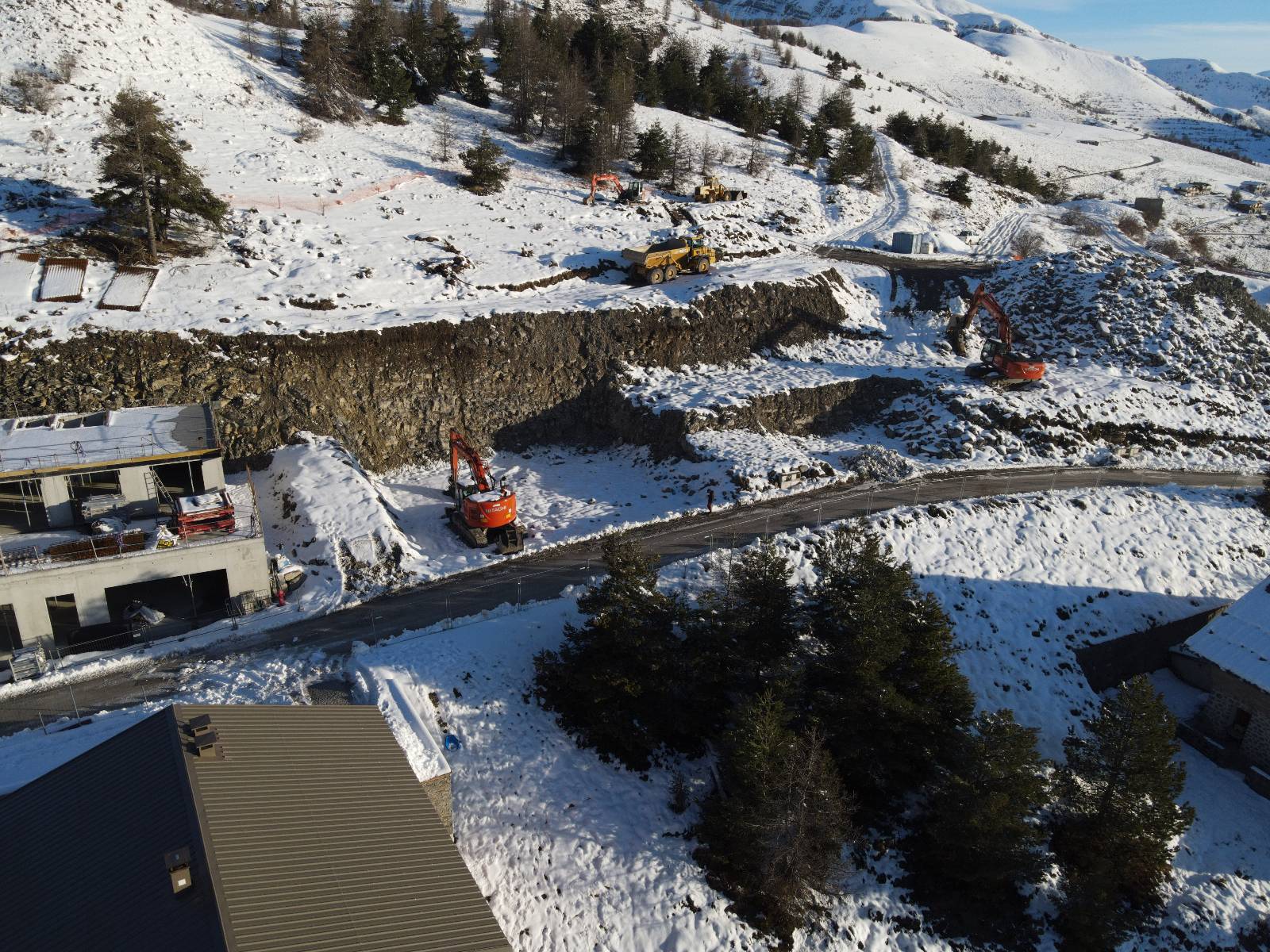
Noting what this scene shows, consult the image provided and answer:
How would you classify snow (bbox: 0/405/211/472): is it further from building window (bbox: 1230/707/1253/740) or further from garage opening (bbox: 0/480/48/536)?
building window (bbox: 1230/707/1253/740)

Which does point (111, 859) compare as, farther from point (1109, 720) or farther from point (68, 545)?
point (1109, 720)

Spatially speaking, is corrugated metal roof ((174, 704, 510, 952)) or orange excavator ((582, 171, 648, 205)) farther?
orange excavator ((582, 171, 648, 205))

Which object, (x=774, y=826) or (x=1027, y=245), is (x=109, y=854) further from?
(x=1027, y=245)

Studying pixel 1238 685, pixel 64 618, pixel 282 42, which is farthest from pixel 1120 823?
pixel 282 42

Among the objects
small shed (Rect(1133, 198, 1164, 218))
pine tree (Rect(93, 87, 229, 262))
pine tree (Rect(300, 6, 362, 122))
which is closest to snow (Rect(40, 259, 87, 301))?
pine tree (Rect(93, 87, 229, 262))

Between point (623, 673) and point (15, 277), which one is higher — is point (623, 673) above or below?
below

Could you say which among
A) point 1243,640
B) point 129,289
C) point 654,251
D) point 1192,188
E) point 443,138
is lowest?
point 1243,640

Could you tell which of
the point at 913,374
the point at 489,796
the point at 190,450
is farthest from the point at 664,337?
the point at 489,796
